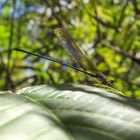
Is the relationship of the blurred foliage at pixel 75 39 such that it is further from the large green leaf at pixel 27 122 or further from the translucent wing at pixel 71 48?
the large green leaf at pixel 27 122

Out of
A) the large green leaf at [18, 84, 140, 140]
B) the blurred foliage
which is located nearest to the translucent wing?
the large green leaf at [18, 84, 140, 140]

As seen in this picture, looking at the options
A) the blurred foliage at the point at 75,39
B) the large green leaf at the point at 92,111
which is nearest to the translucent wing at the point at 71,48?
the large green leaf at the point at 92,111

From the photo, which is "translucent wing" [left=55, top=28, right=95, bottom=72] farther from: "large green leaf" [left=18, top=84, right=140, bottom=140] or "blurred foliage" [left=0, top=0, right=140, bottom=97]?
"blurred foliage" [left=0, top=0, right=140, bottom=97]

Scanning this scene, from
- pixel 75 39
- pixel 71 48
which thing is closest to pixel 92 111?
Answer: pixel 71 48

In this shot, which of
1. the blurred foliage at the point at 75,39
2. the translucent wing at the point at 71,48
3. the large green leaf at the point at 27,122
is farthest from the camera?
the blurred foliage at the point at 75,39

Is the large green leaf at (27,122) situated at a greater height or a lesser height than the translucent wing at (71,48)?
lesser

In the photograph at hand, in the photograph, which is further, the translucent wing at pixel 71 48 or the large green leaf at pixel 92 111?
the translucent wing at pixel 71 48
